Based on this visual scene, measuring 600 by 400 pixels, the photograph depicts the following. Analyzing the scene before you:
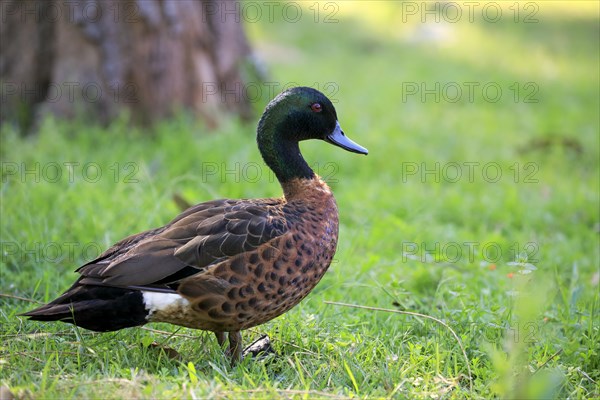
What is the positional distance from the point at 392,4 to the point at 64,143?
7.98 meters

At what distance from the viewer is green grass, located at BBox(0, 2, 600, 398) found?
2.77 meters

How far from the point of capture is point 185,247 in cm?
285

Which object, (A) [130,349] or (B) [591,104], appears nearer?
(A) [130,349]

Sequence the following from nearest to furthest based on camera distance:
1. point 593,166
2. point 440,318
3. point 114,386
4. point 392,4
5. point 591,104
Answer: point 114,386 < point 440,318 < point 593,166 < point 591,104 < point 392,4

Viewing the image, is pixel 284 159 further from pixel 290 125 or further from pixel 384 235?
pixel 384 235

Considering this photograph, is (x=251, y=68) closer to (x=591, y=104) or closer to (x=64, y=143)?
(x=64, y=143)

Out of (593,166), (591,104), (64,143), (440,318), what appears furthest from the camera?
(591,104)

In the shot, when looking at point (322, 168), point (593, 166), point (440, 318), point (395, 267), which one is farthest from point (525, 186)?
point (440, 318)

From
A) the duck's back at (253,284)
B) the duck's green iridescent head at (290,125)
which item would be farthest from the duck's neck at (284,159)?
the duck's back at (253,284)

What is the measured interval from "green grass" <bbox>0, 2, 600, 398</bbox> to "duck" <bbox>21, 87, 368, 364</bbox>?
19cm

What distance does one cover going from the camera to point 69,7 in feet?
19.1

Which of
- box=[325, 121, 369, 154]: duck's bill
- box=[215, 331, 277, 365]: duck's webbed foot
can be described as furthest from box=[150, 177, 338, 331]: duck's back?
box=[325, 121, 369, 154]: duck's bill

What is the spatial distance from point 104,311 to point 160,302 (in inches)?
8.3

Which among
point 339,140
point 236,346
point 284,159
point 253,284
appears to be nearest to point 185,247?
point 253,284
